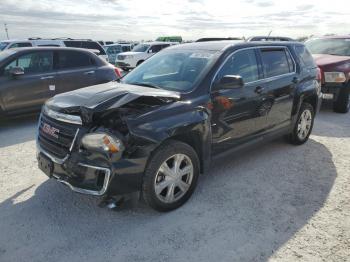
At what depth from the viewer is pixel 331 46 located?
938 centimetres

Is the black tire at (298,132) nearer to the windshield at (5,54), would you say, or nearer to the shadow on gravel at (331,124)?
the shadow on gravel at (331,124)

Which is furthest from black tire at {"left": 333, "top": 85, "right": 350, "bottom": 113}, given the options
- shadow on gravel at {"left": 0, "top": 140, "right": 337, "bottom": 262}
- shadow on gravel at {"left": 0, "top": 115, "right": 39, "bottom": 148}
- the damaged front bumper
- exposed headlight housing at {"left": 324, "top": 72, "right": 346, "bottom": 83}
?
shadow on gravel at {"left": 0, "top": 115, "right": 39, "bottom": 148}

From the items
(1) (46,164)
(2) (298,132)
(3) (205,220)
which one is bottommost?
(3) (205,220)

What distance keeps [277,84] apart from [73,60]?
5057mm

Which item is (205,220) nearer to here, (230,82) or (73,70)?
(230,82)

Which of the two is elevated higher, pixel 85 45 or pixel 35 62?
pixel 35 62

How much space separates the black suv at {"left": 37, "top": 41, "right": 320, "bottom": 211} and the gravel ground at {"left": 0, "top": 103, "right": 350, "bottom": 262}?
0.37 meters

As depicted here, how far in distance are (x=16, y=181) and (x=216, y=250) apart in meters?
2.72

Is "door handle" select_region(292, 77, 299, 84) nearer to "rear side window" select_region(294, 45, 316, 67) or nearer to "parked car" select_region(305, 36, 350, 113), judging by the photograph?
"rear side window" select_region(294, 45, 316, 67)

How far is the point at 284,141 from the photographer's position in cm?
569

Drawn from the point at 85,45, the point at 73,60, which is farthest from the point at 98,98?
the point at 85,45

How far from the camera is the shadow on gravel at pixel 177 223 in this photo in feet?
9.19

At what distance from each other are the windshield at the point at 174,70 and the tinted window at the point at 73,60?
11.8ft

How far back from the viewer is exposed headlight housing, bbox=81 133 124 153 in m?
2.88
